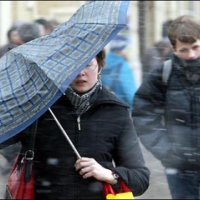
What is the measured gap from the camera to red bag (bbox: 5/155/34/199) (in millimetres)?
3740

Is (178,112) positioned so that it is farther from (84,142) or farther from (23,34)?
(23,34)

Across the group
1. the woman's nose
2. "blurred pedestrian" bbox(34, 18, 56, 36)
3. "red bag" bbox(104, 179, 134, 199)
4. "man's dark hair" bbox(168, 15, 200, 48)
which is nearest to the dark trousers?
the woman's nose

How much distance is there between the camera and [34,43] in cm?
376

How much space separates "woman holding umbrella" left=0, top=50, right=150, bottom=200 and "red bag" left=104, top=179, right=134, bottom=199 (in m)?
0.04

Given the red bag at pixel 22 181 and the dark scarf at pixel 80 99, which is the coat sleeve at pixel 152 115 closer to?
the dark scarf at pixel 80 99

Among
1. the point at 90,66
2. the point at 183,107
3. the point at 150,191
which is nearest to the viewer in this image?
the point at 90,66

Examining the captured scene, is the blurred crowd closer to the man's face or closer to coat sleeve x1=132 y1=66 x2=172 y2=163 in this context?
coat sleeve x1=132 y1=66 x2=172 y2=163

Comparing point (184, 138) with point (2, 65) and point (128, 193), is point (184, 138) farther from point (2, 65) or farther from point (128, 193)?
point (2, 65)

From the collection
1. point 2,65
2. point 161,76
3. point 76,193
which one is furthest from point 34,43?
point 161,76

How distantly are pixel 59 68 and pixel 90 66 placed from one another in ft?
0.91

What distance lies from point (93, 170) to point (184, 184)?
50.2 inches

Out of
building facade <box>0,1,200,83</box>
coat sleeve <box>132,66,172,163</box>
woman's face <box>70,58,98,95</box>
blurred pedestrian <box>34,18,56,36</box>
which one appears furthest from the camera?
building facade <box>0,1,200,83</box>

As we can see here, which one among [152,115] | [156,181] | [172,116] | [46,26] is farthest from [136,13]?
[172,116]

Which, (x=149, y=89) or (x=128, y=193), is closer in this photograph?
(x=128, y=193)
